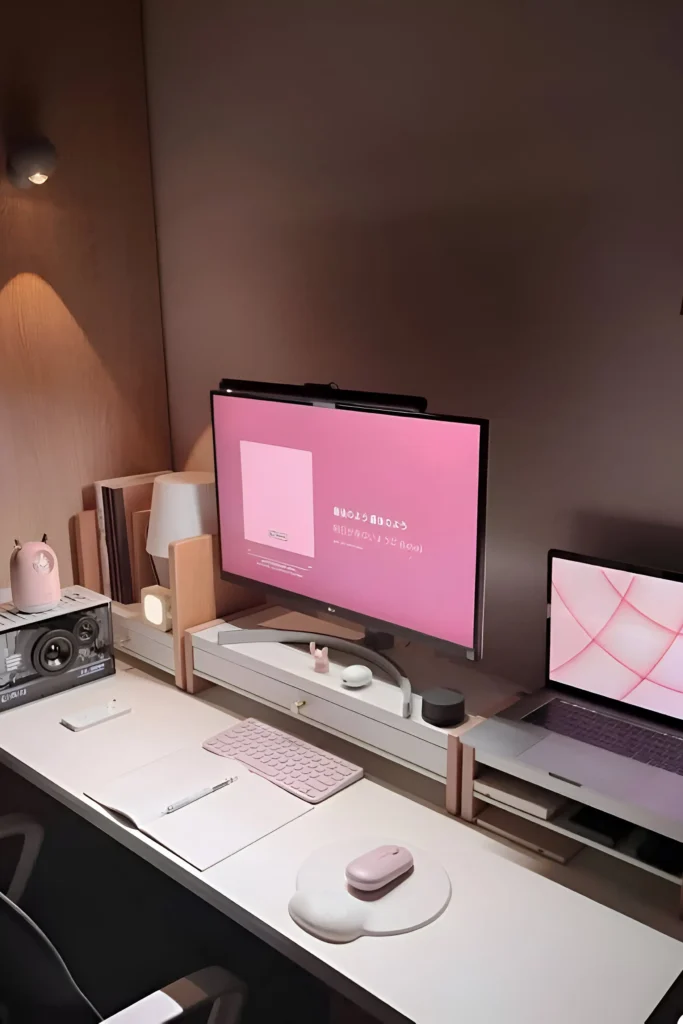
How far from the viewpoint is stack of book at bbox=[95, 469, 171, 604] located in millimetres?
2248

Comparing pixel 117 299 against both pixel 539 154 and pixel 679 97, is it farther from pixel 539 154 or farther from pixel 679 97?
pixel 679 97

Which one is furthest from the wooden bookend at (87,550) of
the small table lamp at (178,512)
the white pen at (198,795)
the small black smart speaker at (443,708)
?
the small black smart speaker at (443,708)

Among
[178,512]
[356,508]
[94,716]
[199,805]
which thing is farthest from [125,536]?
[199,805]

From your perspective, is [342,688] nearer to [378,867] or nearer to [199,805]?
[199,805]

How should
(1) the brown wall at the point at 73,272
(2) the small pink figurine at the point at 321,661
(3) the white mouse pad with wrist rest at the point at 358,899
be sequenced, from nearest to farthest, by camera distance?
(3) the white mouse pad with wrist rest at the point at 358,899, (2) the small pink figurine at the point at 321,661, (1) the brown wall at the point at 73,272

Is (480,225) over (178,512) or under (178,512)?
over

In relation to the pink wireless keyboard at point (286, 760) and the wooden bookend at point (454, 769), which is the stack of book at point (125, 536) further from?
the wooden bookend at point (454, 769)

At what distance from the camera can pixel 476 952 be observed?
1.16 meters

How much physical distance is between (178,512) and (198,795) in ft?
2.44

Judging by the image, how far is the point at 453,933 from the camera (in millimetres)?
1200

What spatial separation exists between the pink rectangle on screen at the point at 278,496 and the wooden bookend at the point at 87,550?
0.59 meters

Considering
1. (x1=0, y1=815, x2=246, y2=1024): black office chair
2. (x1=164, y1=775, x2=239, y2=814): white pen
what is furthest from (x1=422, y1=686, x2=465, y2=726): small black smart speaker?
(x1=0, y1=815, x2=246, y2=1024): black office chair

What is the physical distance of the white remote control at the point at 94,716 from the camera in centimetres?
181

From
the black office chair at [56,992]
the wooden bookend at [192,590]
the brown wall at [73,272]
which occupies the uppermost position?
the brown wall at [73,272]
